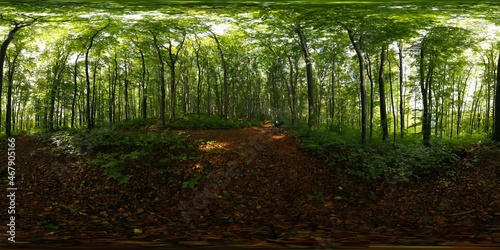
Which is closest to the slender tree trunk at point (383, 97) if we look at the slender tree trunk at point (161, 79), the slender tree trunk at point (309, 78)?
the slender tree trunk at point (309, 78)

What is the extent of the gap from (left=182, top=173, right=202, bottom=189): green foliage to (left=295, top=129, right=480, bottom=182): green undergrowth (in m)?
0.85

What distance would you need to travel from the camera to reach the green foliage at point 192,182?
6.74ft

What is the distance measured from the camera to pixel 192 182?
2.07 m

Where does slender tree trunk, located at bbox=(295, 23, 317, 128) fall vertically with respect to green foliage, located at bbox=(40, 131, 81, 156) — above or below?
above

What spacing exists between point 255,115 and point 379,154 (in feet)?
3.46

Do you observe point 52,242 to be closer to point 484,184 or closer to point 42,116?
point 42,116

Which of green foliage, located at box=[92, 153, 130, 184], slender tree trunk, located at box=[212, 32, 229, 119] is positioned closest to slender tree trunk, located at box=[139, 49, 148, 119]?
green foliage, located at box=[92, 153, 130, 184]

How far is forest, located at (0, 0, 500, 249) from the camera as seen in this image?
197cm

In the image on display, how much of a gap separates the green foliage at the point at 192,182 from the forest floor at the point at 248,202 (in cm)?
3

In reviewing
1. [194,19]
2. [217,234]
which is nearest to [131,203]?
[217,234]

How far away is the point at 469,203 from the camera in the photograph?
2027 mm

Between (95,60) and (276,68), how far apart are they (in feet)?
4.94

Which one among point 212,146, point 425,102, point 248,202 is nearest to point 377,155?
point 425,102

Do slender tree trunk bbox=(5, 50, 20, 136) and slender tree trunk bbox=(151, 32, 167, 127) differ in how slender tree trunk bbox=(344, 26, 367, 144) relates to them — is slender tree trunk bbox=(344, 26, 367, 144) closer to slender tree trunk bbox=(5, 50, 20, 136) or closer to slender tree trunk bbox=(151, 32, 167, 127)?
slender tree trunk bbox=(151, 32, 167, 127)
